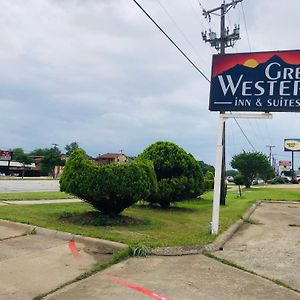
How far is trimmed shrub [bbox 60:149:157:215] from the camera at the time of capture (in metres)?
9.84

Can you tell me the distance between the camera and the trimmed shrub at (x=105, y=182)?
9844mm

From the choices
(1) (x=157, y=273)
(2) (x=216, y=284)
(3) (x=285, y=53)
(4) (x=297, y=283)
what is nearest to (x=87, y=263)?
(1) (x=157, y=273)

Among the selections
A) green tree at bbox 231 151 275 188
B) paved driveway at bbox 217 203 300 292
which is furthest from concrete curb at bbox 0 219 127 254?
green tree at bbox 231 151 275 188

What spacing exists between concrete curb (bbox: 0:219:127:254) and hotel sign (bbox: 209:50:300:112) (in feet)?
15.3

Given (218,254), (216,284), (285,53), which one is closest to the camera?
(216,284)

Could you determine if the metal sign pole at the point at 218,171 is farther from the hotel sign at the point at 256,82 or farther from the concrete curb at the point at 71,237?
the concrete curb at the point at 71,237

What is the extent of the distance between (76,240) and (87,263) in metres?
1.56

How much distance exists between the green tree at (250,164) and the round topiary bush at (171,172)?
3247 centimetres

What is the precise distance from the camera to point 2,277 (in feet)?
17.8

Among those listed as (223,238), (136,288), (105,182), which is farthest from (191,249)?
(105,182)

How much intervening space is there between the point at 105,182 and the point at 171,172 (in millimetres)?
5709

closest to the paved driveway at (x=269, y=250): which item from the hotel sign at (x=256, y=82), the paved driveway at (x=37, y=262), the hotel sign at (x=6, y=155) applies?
the paved driveway at (x=37, y=262)

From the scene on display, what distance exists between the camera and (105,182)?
9.83 meters

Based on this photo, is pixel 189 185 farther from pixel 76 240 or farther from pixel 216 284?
pixel 216 284
